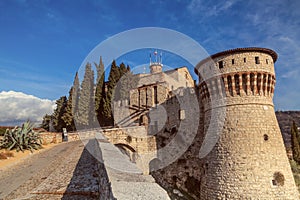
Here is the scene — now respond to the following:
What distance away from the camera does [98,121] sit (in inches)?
1254

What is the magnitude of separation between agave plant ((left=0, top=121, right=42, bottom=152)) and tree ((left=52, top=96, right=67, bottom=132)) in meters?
16.0

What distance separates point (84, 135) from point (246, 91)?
1513 cm

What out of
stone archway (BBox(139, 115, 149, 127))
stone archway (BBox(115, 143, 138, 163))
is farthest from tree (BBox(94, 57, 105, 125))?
stone archway (BBox(115, 143, 138, 163))

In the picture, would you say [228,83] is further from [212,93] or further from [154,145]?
[154,145]

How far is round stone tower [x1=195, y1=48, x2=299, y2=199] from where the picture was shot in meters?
13.8

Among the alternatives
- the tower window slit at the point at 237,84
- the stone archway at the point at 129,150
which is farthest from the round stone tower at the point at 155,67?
the tower window slit at the point at 237,84

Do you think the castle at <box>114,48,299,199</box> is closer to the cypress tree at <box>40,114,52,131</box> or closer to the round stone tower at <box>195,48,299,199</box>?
the round stone tower at <box>195,48,299,199</box>

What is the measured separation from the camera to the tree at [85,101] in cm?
3136

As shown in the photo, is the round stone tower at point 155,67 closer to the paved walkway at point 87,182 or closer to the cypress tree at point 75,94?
the cypress tree at point 75,94

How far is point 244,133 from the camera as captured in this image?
14648 mm

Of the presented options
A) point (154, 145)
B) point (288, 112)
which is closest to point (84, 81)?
point (154, 145)

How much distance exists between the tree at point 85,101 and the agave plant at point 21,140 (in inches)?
474

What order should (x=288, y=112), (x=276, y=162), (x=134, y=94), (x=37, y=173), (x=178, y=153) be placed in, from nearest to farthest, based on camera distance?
1. (x=37, y=173)
2. (x=276, y=162)
3. (x=178, y=153)
4. (x=134, y=94)
5. (x=288, y=112)

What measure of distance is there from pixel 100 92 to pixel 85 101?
2.48 m
